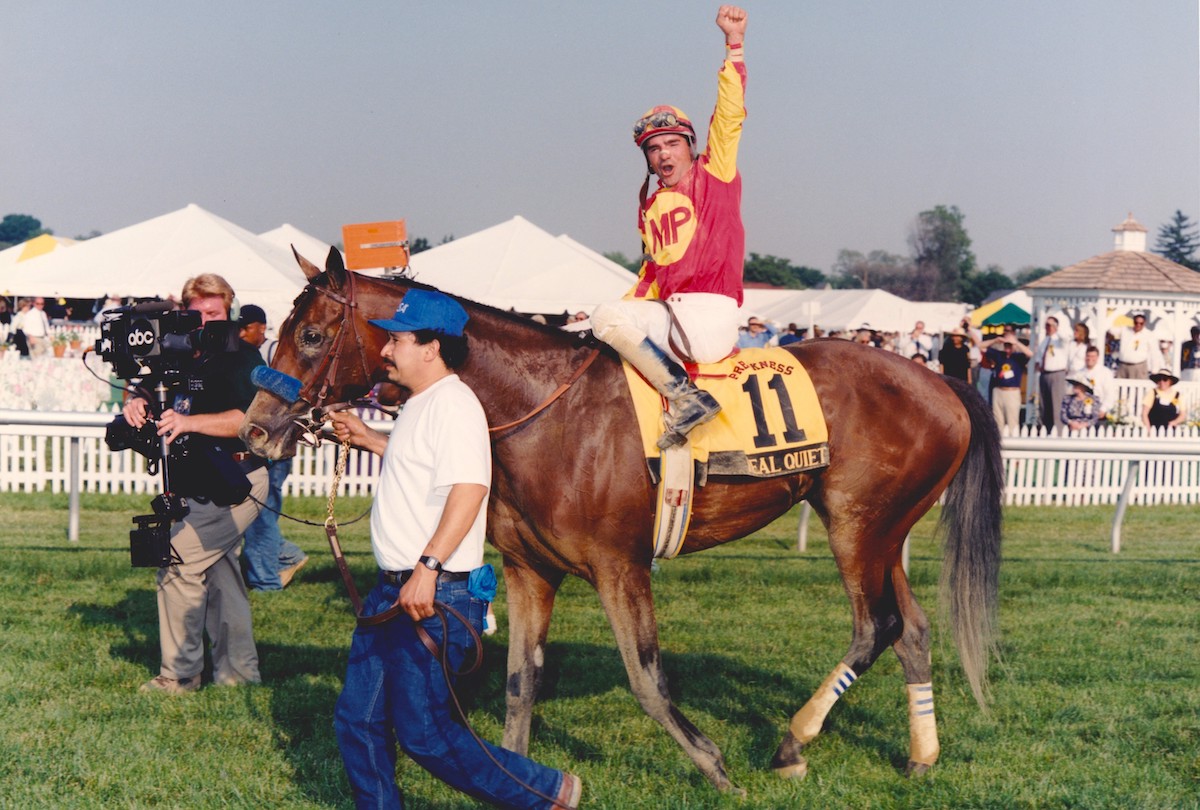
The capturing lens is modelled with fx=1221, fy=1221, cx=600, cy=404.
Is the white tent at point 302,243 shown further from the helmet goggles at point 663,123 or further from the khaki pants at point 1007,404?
the helmet goggles at point 663,123

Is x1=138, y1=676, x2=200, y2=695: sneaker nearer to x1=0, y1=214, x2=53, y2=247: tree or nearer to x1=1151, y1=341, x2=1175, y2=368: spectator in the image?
x1=1151, y1=341, x2=1175, y2=368: spectator

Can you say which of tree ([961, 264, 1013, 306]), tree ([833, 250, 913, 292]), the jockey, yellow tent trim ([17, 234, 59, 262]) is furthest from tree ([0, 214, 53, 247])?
the jockey

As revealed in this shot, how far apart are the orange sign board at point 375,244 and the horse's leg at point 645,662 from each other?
6450 mm

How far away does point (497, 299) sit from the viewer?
788 inches

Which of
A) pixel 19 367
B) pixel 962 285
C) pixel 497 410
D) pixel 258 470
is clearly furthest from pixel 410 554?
pixel 962 285

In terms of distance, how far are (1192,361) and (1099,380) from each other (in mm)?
4480

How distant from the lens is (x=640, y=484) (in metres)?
4.84

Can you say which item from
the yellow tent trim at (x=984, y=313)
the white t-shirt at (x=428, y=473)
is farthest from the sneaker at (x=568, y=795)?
the yellow tent trim at (x=984, y=313)

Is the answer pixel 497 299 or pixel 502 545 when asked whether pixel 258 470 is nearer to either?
pixel 502 545

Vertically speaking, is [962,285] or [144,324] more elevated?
[962,285]

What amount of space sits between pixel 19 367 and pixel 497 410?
47.7 ft

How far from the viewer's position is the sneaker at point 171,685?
6156 millimetres

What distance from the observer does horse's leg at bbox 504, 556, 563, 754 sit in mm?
5031

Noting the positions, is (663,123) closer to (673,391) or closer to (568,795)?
(673,391)
